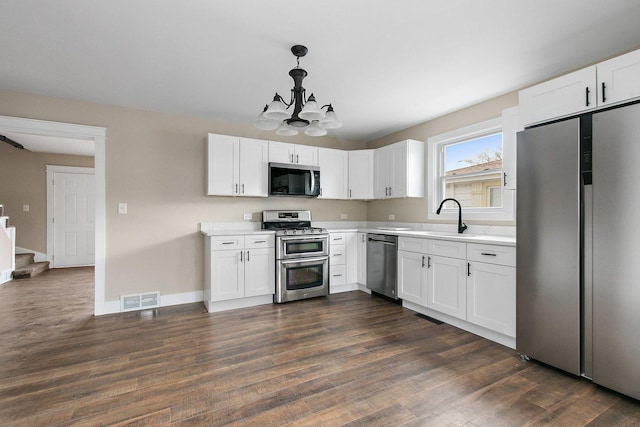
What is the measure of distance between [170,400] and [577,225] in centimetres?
296

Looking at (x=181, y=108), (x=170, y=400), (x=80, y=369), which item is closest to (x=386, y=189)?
(x=181, y=108)

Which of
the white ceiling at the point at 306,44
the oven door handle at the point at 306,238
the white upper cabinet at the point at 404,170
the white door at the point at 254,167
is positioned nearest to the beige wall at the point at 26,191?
the white ceiling at the point at 306,44

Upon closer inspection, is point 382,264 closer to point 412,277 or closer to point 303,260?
point 412,277

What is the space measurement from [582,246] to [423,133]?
8.68ft

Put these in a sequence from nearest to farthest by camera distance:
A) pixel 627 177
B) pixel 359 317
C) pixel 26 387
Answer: pixel 627 177 < pixel 26 387 < pixel 359 317

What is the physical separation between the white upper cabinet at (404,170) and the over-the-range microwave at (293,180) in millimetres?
1059

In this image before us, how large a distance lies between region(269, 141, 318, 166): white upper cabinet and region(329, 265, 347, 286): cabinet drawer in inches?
62.5

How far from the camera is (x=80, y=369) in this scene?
2326mm

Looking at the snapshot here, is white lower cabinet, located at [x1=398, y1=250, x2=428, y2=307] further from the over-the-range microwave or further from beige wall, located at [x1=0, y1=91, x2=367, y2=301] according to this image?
beige wall, located at [x1=0, y1=91, x2=367, y2=301]

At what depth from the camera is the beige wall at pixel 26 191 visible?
6.06m

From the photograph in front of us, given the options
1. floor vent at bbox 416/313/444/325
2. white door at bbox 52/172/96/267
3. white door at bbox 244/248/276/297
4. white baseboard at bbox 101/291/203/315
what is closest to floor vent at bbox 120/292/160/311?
white baseboard at bbox 101/291/203/315

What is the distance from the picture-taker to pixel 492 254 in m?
2.77

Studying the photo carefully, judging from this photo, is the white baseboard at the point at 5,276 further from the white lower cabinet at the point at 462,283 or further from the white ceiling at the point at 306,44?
the white lower cabinet at the point at 462,283

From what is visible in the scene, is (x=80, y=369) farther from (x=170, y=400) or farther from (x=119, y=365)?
(x=170, y=400)
